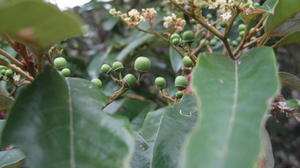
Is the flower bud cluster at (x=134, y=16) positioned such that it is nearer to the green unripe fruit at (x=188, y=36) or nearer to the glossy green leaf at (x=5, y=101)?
the green unripe fruit at (x=188, y=36)

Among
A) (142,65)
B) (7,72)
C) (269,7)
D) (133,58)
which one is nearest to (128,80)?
(142,65)

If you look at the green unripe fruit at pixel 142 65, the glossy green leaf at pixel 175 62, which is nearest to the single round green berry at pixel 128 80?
Answer: the green unripe fruit at pixel 142 65

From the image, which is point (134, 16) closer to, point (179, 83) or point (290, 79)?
point (179, 83)

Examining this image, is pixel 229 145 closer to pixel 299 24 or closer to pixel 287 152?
pixel 299 24

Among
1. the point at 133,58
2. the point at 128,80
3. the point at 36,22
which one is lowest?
the point at 133,58

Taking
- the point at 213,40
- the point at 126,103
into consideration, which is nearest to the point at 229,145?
the point at 213,40

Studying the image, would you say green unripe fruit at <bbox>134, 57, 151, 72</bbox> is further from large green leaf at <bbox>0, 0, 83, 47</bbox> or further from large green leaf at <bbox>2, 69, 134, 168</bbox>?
large green leaf at <bbox>0, 0, 83, 47</bbox>

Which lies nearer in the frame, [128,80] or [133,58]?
[128,80]
